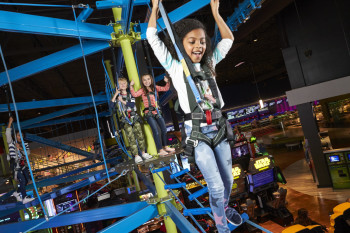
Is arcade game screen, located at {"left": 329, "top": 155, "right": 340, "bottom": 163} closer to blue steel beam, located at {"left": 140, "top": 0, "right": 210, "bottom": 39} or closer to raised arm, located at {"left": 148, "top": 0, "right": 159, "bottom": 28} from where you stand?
blue steel beam, located at {"left": 140, "top": 0, "right": 210, "bottom": 39}

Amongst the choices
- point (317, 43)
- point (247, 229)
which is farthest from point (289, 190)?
point (317, 43)

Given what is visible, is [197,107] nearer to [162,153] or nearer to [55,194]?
[162,153]

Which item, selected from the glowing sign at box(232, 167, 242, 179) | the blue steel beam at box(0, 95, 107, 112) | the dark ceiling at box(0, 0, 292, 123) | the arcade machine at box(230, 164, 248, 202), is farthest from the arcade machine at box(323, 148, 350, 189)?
the blue steel beam at box(0, 95, 107, 112)

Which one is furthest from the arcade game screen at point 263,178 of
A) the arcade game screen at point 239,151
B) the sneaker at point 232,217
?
the sneaker at point 232,217

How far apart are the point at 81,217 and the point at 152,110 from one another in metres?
A: 1.60

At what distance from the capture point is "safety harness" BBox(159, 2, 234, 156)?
145 cm

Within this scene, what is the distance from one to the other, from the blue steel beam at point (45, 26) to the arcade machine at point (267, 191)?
7.38m

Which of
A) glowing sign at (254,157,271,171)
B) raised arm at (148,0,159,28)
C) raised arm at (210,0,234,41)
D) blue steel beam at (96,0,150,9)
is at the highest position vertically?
blue steel beam at (96,0,150,9)

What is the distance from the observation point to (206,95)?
145 cm

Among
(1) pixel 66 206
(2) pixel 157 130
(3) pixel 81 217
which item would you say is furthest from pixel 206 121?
(1) pixel 66 206

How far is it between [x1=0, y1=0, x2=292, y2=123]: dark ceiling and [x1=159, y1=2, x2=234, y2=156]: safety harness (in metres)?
3.80

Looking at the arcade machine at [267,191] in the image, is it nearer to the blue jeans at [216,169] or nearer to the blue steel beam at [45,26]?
the blue steel beam at [45,26]

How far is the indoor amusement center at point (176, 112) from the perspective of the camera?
1690mm

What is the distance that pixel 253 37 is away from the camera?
11.0 meters
